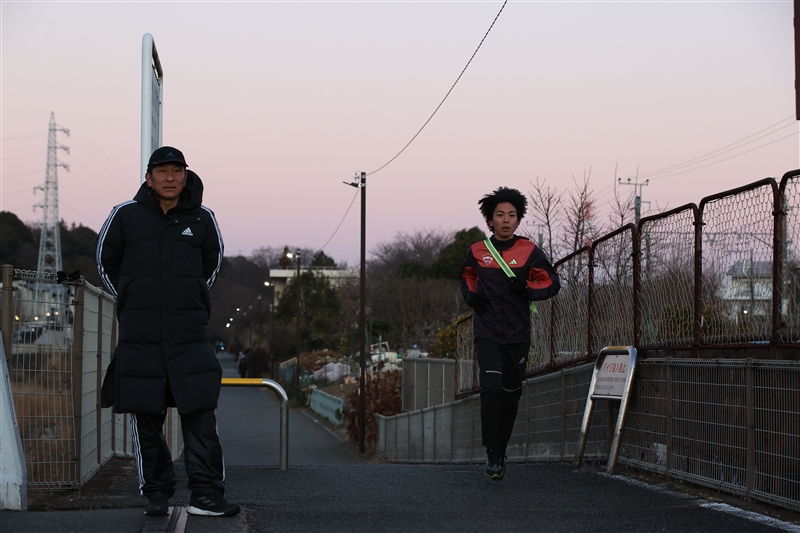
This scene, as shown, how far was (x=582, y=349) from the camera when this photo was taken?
10141 mm

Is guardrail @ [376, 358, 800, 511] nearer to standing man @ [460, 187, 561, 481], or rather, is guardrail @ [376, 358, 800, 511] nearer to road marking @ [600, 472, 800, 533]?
road marking @ [600, 472, 800, 533]

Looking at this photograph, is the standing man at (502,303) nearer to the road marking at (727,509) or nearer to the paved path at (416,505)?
the paved path at (416,505)

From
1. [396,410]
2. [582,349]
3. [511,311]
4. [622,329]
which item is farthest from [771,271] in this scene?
[396,410]

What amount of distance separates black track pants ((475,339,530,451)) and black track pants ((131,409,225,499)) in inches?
98.8

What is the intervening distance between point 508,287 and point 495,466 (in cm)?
127

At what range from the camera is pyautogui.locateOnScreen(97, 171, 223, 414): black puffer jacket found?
15.3ft

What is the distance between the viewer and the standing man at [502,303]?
681cm

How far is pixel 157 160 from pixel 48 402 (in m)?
2.19

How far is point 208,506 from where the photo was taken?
4805 millimetres

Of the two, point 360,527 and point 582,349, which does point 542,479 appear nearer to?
point 360,527

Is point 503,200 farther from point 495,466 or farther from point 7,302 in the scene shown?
point 7,302

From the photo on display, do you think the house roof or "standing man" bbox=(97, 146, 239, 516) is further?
the house roof

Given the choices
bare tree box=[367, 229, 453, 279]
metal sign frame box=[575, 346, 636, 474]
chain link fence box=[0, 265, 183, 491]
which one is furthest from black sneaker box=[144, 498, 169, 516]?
bare tree box=[367, 229, 453, 279]

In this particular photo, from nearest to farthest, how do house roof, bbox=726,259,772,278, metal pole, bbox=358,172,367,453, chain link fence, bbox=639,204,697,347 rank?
house roof, bbox=726,259,772,278
chain link fence, bbox=639,204,697,347
metal pole, bbox=358,172,367,453
